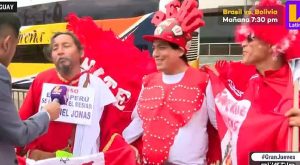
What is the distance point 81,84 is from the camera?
3.44m

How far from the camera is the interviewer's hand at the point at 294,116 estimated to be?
2215mm

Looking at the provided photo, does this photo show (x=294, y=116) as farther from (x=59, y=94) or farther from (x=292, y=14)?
(x=59, y=94)

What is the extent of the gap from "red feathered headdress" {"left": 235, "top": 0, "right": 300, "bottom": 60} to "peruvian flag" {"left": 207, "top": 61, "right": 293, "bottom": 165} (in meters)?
0.09

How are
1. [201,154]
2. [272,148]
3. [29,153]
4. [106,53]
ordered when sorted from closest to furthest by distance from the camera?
[272,148] < [201,154] < [29,153] < [106,53]

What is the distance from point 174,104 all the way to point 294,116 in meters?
0.92

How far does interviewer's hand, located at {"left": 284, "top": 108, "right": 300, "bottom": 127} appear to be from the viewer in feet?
7.27

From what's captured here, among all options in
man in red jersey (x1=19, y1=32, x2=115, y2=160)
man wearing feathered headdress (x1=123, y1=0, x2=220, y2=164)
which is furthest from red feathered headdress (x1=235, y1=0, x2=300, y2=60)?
man in red jersey (x1=19, y1=32, x2=115, y2=160)

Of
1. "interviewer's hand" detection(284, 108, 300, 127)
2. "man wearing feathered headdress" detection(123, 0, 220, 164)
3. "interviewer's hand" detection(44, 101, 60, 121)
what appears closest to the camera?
"interviewer's hand" detection(284, 108, 300, 127)

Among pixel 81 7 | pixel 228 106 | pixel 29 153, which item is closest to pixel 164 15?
pixel 228 106

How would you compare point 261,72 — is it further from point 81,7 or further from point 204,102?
point 81,7

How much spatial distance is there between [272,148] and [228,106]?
43cm

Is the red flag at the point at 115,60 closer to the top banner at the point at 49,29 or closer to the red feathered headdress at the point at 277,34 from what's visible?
the red feathered headdress at the point at 277,34

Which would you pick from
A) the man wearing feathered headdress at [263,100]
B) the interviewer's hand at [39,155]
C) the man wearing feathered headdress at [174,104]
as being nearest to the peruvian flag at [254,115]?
the man wearing feathered headdress at [263,100]

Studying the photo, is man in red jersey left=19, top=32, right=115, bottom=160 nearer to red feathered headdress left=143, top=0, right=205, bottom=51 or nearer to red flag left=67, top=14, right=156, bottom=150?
red flag left=67, top=14, right=156, bottom=150
